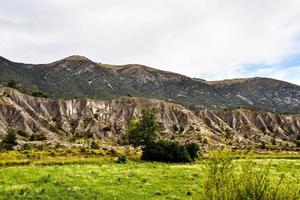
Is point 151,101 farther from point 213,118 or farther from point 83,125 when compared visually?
point 83,125

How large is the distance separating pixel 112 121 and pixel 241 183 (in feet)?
531

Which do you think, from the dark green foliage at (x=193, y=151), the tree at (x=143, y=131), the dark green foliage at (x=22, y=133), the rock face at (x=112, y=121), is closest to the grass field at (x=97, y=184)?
the dark green foliage at (x=193, y=151)

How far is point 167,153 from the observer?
6009 cm

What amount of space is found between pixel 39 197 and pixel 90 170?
40.5ft

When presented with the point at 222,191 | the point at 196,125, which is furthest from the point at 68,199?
the point at 196,125

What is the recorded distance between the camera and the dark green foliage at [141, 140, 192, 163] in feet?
197

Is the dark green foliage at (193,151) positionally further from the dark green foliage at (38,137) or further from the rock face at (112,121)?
the dark green foliage at (38,137)

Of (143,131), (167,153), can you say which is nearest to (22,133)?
(143,131)

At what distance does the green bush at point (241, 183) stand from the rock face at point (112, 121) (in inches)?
4867

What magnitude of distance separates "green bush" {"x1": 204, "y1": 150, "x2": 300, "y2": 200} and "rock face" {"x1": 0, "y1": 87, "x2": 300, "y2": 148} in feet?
406

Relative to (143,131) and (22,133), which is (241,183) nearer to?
(143,131)

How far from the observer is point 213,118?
190 m

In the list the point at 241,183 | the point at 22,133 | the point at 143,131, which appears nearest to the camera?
the point at 241,183

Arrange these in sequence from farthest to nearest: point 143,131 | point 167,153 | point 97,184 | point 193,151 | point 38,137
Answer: point 38,137 → point 143,131 → point 193,151 → point 167,153 → point 97,184
